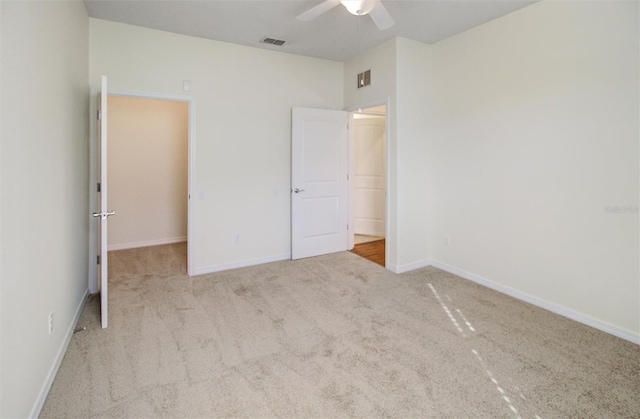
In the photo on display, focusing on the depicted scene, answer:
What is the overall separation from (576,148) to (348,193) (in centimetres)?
280

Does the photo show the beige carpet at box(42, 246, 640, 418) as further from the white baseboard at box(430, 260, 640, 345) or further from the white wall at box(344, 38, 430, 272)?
the white wall at box(344, 38, 430, 272)

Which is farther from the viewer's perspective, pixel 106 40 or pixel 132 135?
pixel 132 135

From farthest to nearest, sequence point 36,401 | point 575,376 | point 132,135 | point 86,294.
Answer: point 132,135 → point 86,294 → point 575,376 → point 36,401

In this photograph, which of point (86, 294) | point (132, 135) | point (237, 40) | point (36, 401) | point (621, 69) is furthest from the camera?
point (132, 135)

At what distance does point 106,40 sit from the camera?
11.6 feet

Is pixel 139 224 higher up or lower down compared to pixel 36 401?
higher up

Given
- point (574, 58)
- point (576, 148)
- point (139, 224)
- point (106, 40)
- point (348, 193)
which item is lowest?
point (139, 224)

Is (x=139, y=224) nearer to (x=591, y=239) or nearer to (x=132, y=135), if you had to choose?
(x=132, y=135)

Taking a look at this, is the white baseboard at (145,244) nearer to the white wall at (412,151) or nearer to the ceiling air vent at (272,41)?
the ceiling air vent at (272,41)

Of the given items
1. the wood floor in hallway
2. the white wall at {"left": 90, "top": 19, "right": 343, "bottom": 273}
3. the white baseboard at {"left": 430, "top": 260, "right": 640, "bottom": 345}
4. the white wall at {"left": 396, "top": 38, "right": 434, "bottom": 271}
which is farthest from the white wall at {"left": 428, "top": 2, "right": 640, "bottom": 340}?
the white wall at {"left": 90, "top": 19, "right": 343, "bottom": 273}

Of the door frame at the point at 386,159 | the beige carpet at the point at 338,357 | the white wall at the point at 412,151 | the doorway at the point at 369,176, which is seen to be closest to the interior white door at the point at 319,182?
the door frame at the point at 386,159

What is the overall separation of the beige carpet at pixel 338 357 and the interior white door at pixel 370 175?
2914 mm

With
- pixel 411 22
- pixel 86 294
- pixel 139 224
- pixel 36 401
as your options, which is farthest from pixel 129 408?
pixel 139 224

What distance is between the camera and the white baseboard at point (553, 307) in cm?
264
